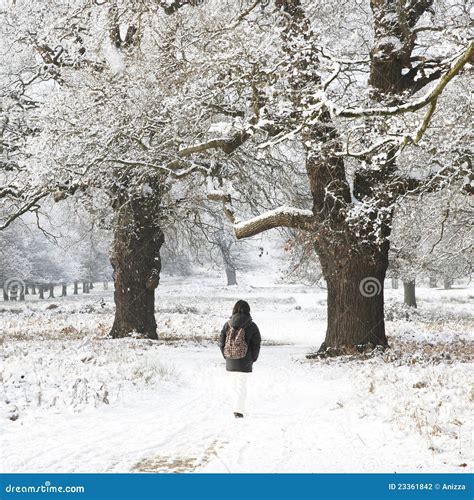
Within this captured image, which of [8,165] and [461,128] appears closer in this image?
[461,128]

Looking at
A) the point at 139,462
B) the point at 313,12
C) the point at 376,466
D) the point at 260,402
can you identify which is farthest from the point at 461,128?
the point at 139,462

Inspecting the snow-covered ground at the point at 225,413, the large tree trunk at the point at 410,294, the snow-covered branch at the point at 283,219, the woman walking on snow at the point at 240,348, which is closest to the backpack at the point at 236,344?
the woman walking on snow at the point at 240,348

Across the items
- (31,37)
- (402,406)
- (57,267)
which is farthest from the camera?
(57,267)

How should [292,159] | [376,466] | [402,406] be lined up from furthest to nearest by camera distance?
[292,159]
[402,406]
[376,466]

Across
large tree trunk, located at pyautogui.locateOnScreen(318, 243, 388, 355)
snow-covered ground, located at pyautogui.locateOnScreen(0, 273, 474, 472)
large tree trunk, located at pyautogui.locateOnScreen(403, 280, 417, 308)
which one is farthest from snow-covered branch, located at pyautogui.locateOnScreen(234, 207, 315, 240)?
large tree trunk, located at pyautogui.locateOnScreen(403, 280, 417, 308)

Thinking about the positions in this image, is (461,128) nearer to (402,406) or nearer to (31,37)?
(402,406)

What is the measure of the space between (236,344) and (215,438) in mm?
1643

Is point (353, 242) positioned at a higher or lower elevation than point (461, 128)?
lower

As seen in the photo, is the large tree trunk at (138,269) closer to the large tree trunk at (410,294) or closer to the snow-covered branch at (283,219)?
the snow-covered branch at (283,219)

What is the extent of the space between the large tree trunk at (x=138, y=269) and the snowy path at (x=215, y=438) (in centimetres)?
734

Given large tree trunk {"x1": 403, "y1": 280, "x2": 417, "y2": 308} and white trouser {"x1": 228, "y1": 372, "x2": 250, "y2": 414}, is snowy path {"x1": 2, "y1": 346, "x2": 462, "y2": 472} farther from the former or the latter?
large tree trunk {"x1": 403, "y1": 280, "x2": 417, "y2": 308}

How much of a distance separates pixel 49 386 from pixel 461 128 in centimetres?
794

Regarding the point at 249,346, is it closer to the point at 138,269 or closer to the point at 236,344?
the point at 236,344

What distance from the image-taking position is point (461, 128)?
9211 mm
